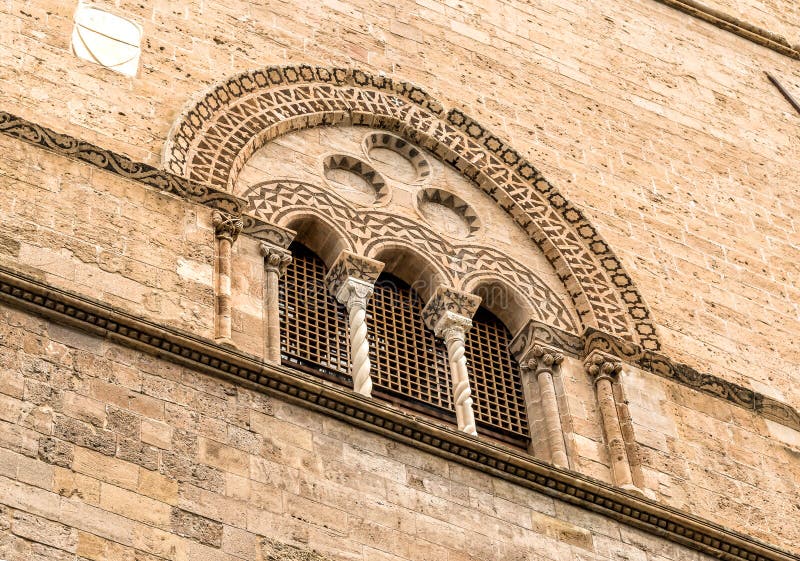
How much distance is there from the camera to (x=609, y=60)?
1362cm

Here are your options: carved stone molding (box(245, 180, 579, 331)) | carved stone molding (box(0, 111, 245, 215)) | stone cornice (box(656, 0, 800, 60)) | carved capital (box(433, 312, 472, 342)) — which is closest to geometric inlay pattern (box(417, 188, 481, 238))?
carved stone molding (box(245, 180, 579, 331))

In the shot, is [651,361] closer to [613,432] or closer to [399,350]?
[613,432]

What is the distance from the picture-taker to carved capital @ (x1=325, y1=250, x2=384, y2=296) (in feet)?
34.4

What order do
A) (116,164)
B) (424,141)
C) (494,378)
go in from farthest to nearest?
(424,141)
(494,378)
(116,164)

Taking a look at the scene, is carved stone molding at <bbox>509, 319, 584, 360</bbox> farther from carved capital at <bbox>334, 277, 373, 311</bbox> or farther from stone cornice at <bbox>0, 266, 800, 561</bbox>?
stone cornice at <bbox>0, 266, 800, 561</bbox>

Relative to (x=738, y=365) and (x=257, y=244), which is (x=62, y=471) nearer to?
(x=257, y=244)

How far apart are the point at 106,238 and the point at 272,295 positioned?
1027mm

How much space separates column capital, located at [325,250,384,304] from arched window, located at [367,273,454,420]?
0.72 feet

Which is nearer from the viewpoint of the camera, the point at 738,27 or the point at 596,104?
the point at 596,104

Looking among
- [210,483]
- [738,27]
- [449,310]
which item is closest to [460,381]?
[449,310]

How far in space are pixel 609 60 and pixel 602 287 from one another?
2786 mm

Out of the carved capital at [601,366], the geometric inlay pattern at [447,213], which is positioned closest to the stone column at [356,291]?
the geometric inlay pattern at [447,213]

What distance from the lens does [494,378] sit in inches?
422

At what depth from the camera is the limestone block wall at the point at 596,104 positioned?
1066 centimetres
